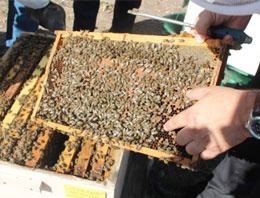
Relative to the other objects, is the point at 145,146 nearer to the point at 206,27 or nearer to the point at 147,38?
the point at 147,38

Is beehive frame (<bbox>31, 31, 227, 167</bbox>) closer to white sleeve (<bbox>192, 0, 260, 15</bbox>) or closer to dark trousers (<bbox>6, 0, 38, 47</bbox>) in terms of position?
white sleeve (<bbox>192, 0, 260, 15</bbox>)

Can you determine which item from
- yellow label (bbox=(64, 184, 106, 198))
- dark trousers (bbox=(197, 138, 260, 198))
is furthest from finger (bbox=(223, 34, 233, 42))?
yellow label (bbox=(64, 184, 106, 198))

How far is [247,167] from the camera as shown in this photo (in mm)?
3334

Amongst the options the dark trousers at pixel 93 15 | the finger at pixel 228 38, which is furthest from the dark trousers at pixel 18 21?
the finger at pixel 228 38

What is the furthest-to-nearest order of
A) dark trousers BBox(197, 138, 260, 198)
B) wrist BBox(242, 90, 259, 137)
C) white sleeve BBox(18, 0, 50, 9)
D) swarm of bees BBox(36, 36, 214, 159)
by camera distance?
white sleeve BBox(18, 0, 50, 9) → dark trousers BBox(197, 138, 260, 198) → swarm of bees BBox(36, 36, 214, 159) → wrist BBox(242, 90, 259, 137)

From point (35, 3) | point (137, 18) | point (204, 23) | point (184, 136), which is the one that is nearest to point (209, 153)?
point (184, 136)

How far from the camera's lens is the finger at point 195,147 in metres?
2.43

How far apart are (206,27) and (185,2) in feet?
21.8

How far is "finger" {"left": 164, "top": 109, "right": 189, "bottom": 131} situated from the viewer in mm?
2447

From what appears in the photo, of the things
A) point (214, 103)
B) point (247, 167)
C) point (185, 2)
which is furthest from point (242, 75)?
point (185, 2)

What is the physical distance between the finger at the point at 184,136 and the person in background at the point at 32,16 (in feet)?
11.6

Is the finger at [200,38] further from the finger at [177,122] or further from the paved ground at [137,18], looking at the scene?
the paved ground at [137,18]

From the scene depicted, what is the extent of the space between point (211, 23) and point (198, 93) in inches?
41.5

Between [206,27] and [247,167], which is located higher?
[206,27]
